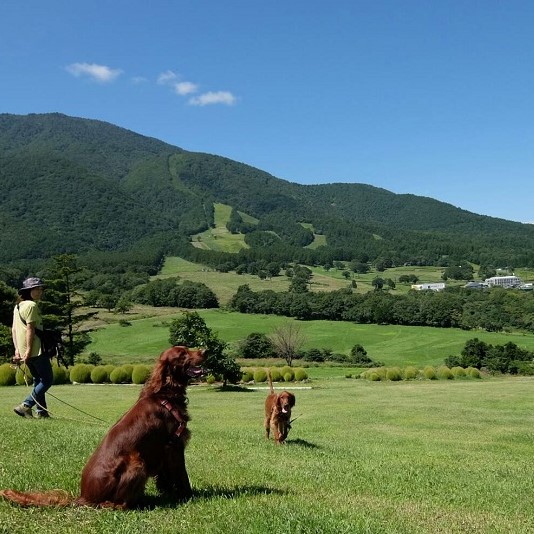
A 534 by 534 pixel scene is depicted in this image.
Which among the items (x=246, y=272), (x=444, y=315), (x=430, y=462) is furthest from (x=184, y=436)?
(x=246, y=272)

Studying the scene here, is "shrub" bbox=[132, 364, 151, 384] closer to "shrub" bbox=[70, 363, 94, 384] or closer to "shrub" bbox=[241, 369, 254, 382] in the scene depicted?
"shrub" bbox=[70, 363, 94, 384]

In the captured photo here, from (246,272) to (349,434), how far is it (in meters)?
148

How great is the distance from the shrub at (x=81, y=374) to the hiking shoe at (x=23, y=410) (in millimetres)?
26313

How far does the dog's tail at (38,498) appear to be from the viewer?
4.66m

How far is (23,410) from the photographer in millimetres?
9969

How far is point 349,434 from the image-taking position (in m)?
14.7

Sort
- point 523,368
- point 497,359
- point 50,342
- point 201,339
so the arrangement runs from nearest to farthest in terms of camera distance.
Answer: point 50,342 → point 201,339 → point 523,368 → point 497,359

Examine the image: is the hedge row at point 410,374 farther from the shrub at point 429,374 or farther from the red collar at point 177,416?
the red collar at point 177,416

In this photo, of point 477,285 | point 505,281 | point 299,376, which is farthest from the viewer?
point 505,281

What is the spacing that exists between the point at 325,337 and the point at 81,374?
176 feet

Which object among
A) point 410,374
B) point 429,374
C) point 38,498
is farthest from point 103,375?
point 38,498

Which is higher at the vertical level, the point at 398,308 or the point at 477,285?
the point at 477,285

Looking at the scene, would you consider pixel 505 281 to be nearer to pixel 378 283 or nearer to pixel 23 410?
pixel 378 283

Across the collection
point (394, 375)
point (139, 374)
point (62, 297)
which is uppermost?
point (62, 297)
